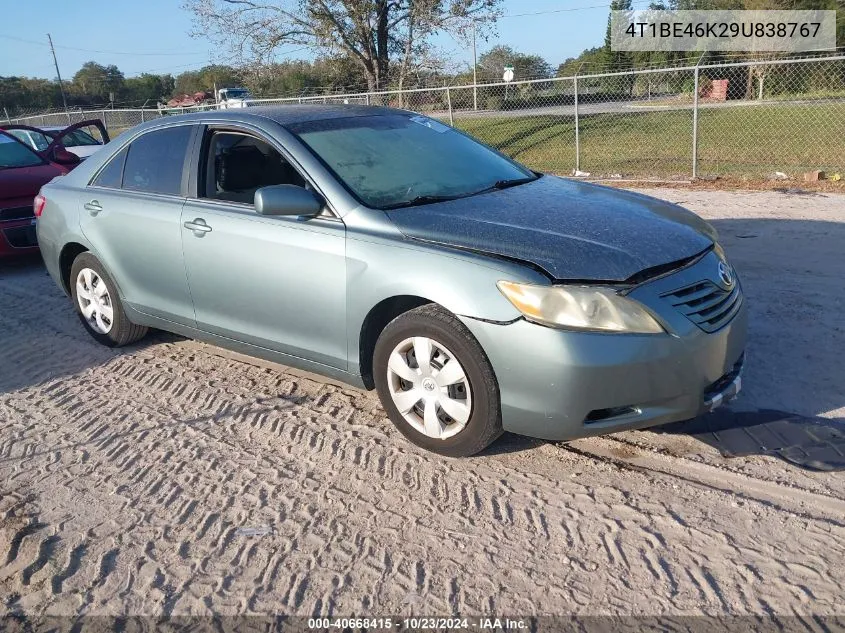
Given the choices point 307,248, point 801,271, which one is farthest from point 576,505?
point 801,271

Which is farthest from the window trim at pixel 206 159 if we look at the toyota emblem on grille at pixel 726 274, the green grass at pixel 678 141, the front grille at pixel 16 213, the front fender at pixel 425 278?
the green grass at pixel 678 141

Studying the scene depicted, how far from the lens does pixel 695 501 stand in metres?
3.11

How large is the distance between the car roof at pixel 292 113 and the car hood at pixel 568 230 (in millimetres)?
1091

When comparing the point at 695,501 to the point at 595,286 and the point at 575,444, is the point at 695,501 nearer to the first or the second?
the point at 575,444

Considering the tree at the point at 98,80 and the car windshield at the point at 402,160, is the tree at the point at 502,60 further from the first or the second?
the tree at the point at 98,80

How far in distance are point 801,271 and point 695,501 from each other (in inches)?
147

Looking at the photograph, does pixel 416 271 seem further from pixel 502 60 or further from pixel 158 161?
pixel 502 60

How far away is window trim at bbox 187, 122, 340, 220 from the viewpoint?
3.89m

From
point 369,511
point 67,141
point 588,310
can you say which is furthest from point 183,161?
point 67,141

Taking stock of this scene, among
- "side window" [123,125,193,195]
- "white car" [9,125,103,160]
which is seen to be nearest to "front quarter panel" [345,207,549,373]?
"side window" [123,125,193,195]

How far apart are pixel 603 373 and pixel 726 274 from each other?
41.5 inches

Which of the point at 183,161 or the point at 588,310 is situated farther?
the point at 183,161

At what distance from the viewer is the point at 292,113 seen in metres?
4.56

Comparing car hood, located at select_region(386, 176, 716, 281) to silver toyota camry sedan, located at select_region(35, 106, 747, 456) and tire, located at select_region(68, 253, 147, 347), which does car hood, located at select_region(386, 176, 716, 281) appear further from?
tire, located at select_region(68, 253, 147, 347)
